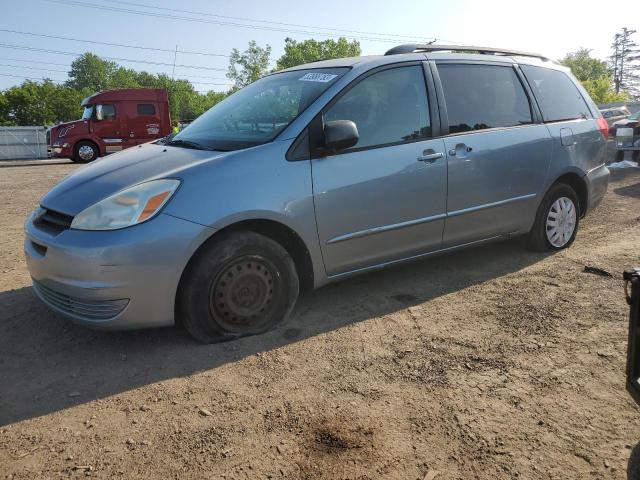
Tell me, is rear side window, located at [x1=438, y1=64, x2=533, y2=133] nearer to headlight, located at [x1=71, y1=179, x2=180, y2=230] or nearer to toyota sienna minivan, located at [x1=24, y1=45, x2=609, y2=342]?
toyota sienna minivan, located at [x1=24, y1=45, x2=609, y2=342]

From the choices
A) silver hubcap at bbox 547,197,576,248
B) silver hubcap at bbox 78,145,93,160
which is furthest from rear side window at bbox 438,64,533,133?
silver hubcap at bbox 78,145,93,160

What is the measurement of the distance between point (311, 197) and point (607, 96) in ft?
257

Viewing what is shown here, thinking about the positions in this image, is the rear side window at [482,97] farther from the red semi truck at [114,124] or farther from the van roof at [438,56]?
the red semi truck at [114,124]

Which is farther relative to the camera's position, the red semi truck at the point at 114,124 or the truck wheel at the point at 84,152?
the truck wheel at the point at 84,152

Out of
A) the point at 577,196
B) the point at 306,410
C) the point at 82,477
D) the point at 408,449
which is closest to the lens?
the point at 82,477

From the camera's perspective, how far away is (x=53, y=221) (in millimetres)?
3162

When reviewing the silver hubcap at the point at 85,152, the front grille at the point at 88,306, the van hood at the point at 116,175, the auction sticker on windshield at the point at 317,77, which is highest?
the silver hubcap at the point at 85,152

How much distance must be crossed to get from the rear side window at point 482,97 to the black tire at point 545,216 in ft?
2.40

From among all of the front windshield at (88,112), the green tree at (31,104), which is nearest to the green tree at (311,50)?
the green tree at (31,104)

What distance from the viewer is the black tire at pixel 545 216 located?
15.7 feet

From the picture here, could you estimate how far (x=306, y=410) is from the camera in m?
2.51

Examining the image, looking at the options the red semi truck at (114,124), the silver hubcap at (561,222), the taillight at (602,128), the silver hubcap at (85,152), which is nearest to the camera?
the silver hubcap at (561,222)

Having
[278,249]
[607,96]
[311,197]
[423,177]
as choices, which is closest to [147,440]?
[278,249]

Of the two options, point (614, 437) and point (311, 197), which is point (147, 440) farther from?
point (614, 437)
